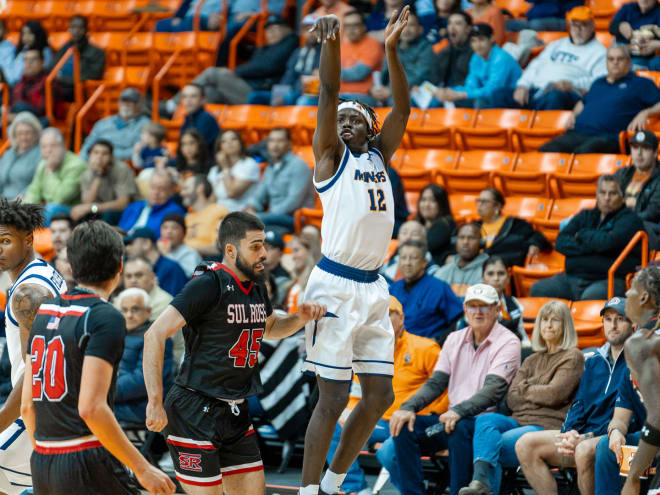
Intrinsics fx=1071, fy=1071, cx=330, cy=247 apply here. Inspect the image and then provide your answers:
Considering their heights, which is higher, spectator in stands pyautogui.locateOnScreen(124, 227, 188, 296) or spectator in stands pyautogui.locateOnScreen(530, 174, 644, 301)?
spectator in stands pyautogui.locateOnScreen(530, 174, 644, 301)

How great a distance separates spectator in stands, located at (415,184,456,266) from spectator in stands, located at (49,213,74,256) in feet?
11.4

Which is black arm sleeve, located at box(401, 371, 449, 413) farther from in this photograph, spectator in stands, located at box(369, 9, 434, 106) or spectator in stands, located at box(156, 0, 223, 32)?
spectator in stands, located at box(156, 0, 223, 32)

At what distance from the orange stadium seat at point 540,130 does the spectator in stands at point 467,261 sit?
208 centimetres

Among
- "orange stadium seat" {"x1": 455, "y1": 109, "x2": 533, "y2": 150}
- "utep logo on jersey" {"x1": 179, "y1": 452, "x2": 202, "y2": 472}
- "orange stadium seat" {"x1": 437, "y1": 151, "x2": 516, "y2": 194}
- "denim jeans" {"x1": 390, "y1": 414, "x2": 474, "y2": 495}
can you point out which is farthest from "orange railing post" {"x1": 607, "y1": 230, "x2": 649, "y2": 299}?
"utep logo on jersey" {"x1": 179, "y1": 452, "x2": 202, "y2": 472}

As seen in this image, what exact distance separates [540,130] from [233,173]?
3147 mm

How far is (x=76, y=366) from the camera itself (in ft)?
13.5

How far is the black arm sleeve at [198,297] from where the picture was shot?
4.95m

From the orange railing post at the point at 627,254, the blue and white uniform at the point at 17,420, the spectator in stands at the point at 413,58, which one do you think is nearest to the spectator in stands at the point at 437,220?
the orange railing post at the point at 627,254

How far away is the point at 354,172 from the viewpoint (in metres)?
5.32

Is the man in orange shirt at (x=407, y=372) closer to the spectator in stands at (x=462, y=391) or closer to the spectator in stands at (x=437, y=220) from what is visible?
the spectator in stands at (x=462, y=391)

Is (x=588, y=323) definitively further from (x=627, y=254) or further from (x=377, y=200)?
(x=377, y=200)

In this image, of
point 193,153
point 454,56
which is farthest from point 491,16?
point 193,153

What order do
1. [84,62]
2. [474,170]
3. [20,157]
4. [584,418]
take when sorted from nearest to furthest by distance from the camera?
[584,418]
[474,170]
[20,157]
[84,62]

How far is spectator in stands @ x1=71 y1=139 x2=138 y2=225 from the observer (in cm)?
1142
